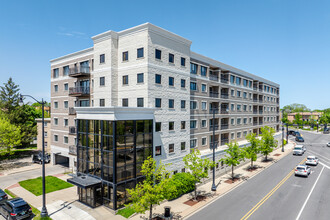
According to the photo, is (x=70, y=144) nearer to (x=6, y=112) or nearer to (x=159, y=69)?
(x=159, y=69)

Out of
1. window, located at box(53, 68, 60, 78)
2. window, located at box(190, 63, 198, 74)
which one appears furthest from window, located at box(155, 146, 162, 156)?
window, located at box(53, 68, 60, 78)

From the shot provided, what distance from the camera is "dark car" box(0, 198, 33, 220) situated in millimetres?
17172


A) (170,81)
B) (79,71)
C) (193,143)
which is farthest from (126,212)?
(79,71)

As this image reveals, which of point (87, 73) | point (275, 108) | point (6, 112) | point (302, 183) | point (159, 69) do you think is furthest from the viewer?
point (275, 108)

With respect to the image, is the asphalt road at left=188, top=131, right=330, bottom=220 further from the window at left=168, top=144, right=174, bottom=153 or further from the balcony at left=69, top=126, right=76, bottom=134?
the balcony at left=69, top=126, right=76, bottom=134

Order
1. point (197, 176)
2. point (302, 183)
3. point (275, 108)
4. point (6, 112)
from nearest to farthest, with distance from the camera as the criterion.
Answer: point (197, 176), point (302, 183), point (6, 112), point (275, 108)

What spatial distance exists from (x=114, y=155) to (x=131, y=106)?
24.2 feet

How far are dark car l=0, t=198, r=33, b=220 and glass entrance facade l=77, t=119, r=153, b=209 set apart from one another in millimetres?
5040

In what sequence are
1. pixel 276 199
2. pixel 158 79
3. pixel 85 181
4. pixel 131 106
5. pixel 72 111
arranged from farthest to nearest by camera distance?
pixel 72 111, pixel 131 106, pixel 158 79, pixel 276 199, pixel 85 181

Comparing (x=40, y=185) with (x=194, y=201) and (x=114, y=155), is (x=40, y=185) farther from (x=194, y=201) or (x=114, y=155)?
(x=194, y=201)

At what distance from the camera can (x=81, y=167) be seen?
23641 millimetres

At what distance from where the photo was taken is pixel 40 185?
2622cm

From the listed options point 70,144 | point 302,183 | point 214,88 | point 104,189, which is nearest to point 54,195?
point 104,189

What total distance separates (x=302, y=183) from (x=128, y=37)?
99.8ft
